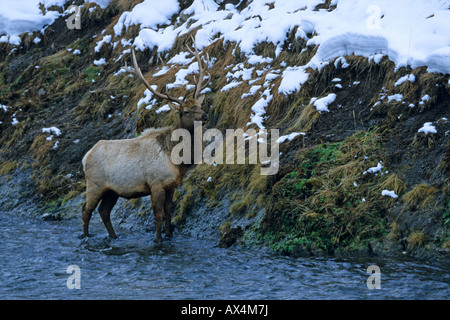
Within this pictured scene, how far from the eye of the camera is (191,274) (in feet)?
24.1

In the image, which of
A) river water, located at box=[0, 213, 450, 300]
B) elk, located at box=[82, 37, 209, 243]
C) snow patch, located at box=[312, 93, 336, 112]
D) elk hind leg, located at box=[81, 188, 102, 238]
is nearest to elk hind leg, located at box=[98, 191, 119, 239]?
elk, located at box=[82, 37, 209, 243]

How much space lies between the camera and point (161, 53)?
15297 millimetres

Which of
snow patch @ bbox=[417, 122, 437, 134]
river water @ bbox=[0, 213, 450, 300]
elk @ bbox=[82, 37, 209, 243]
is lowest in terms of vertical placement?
river water @ bbox=[0, 213, 450, 300]

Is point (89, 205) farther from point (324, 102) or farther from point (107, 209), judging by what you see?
point (324, 102)

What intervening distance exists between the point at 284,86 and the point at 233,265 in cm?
472

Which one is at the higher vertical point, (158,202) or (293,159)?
(293,159)

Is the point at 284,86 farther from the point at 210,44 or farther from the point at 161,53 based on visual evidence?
the point at 161,53

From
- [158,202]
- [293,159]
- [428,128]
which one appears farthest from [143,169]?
[428,128]

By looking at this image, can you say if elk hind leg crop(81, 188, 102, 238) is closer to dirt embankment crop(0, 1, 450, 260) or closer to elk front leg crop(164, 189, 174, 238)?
dirt embankment crop(0, 1, 450, 260)

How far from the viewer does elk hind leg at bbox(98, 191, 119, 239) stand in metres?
10.2

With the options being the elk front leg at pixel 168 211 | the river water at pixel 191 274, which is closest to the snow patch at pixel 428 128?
the river water at pixel 191 274

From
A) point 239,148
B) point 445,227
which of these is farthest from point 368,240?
point 239,148

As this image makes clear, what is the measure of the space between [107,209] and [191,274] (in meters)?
3.59

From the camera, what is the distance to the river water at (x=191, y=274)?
6.36 meters
